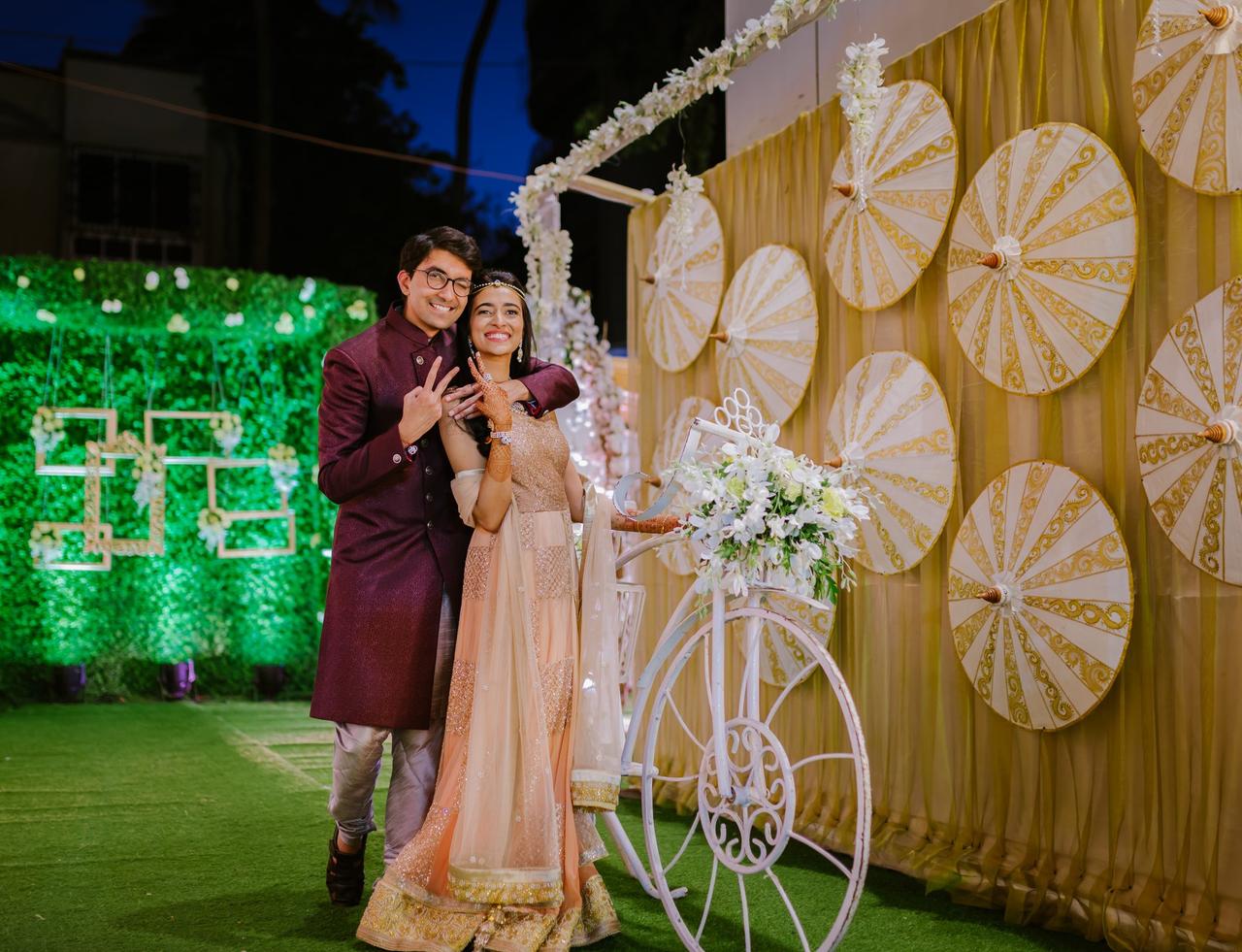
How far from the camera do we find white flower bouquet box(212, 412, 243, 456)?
775 centimetres

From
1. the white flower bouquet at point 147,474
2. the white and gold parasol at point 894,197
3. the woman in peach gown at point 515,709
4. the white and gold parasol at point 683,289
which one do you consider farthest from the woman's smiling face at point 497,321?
the white flower bouquet at point 147,474

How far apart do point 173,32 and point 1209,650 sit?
15.8 metres

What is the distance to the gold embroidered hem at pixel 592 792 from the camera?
2.80 meters

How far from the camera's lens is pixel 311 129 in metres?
16.0

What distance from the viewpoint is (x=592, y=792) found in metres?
2.80

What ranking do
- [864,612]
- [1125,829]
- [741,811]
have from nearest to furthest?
[741,811] < [1125,829] < [864,612]

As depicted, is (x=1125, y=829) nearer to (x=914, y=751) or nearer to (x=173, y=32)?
(x=914, y=751)

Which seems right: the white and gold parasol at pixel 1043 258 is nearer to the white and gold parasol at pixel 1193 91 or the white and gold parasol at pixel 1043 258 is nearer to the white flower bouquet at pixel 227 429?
the white and gold parasol at pixel 1193 91

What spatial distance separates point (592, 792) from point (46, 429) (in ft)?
19.6

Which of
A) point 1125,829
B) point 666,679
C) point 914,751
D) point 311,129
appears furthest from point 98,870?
point 311,129

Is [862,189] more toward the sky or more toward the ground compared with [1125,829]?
more toward the sky

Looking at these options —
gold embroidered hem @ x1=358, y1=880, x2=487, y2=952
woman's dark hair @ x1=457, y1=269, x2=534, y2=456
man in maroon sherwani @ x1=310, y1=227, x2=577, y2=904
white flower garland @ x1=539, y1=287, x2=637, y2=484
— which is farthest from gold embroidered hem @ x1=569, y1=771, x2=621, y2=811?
white flower garland @ x1=539, y1=287, x2=637, y2=484

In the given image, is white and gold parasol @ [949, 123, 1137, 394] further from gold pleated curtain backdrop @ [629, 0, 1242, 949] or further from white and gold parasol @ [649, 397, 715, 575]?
white and gold parasol @ [649, 397, 715, 575]

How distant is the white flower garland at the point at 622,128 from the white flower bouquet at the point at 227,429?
9.84 ft
